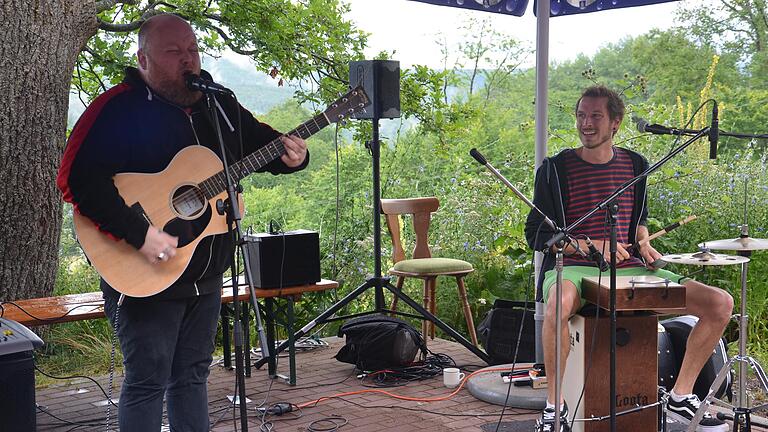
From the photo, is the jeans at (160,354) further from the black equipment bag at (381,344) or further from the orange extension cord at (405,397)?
the black equipment bag at (381,344)

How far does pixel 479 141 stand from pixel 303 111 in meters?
2.53

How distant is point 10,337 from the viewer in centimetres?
341

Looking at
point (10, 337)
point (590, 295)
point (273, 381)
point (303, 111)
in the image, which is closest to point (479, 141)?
point (303, 111)

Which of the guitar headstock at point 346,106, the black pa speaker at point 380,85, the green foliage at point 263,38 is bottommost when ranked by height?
the guitar headstock at point 346,106

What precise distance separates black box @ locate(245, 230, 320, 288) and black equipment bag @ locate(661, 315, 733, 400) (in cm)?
200

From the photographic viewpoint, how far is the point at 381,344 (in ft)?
16.3

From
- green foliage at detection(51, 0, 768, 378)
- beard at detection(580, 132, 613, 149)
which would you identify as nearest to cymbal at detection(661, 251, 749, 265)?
beard at detection(580, 132, 613, 149)

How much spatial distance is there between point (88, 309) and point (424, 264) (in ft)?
7.04

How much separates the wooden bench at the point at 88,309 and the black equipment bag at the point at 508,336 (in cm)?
98

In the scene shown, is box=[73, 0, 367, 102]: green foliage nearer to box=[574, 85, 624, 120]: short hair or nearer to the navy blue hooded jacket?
box=[574, 85, 624, 120]: short hair

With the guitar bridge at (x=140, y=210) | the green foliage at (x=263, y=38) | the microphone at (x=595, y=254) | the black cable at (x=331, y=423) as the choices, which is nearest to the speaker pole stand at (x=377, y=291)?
the black cable at (x=331, y=423)

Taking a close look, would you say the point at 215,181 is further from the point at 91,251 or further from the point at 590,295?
the point at 590,295

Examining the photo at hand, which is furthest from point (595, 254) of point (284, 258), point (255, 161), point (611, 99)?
point (284, 258)

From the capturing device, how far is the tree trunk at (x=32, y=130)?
4996 mm
